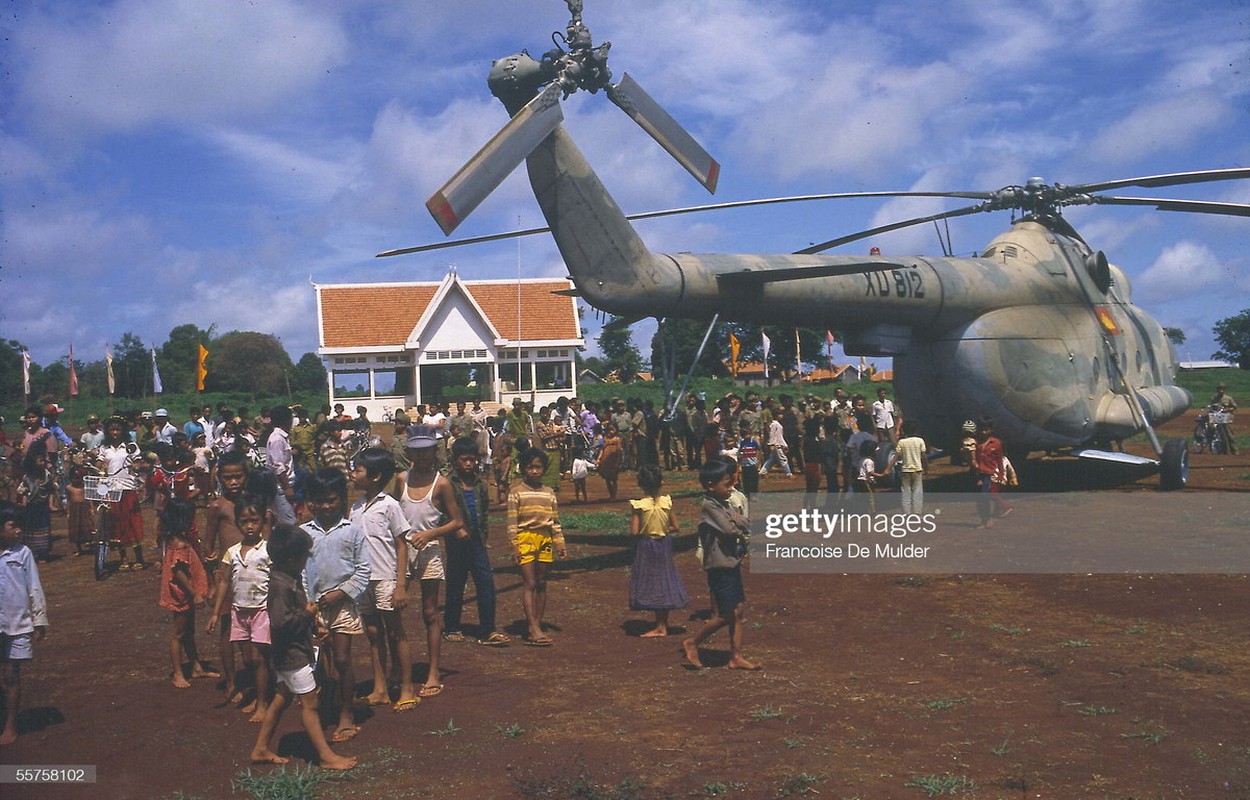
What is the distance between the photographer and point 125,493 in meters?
11.4

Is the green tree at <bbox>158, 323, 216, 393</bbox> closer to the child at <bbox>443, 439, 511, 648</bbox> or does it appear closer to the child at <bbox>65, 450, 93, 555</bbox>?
the child at <bbox>65, 450, 93, 555</bbox>

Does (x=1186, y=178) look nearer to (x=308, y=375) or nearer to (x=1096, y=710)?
(x=1096, y=710)

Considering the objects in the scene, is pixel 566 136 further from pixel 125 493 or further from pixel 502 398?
pixel 502 398

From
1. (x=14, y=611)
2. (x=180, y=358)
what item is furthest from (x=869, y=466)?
(x=180, y=358)

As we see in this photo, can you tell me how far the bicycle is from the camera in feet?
37.1

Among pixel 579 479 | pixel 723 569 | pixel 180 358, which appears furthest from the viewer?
pixel 180 358

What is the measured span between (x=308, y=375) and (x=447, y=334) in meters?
54.8

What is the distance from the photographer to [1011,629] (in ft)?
26.0

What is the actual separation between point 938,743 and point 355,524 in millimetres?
3574

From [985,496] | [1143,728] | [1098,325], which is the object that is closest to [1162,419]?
[1098,325]

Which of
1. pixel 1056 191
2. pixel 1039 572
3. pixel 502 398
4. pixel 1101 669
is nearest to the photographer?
pixel 1101 669

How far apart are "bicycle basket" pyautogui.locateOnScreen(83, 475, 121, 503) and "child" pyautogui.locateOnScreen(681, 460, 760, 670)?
7.77m

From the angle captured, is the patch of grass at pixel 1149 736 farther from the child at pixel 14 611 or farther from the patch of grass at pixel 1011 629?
the child at pixel 14 611

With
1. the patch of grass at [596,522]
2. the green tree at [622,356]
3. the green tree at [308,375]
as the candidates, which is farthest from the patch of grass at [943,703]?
the green tree at [308,375]
